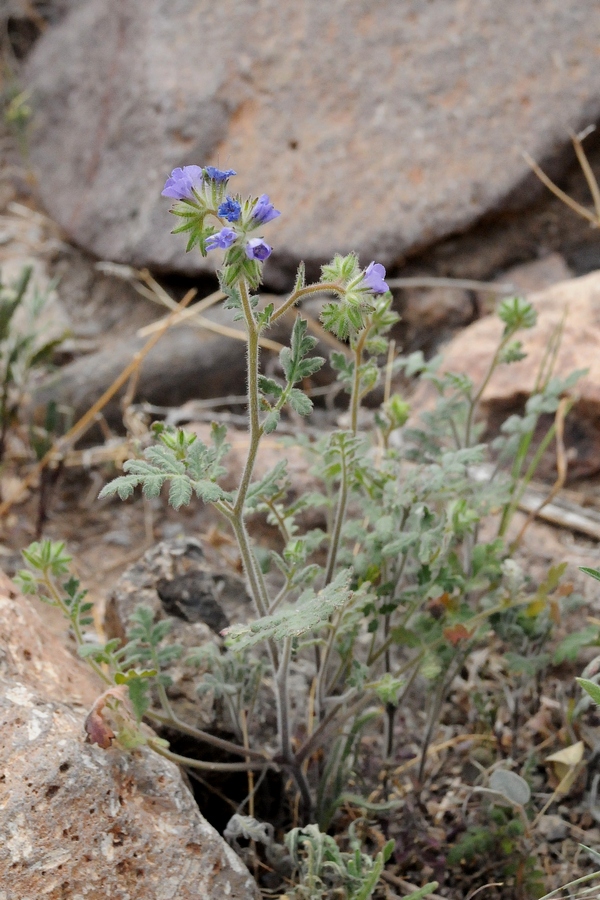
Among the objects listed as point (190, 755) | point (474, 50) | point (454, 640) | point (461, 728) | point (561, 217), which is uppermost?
point (474, 50)

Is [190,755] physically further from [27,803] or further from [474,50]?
[474,50]

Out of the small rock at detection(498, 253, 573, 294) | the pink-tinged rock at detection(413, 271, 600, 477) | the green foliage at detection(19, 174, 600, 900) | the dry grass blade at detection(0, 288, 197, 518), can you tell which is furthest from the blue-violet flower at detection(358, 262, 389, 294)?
the small rock at detection(498, 253, 573, 294)

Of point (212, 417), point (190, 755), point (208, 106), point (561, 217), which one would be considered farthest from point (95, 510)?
point (561, 217)

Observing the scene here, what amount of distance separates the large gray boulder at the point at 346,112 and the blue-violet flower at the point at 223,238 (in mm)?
2116

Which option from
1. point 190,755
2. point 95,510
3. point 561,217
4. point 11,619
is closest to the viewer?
point 11,619

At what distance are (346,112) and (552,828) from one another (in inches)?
104

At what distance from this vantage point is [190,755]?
1.94 metres

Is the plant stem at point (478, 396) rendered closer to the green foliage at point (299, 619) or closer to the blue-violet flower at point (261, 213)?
the green foliage at point (299, 619)

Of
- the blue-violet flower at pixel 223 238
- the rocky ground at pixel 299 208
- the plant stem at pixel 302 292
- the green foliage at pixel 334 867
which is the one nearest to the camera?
the blue-violet flower at pixel 223 238

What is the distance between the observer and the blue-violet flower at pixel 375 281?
134cm

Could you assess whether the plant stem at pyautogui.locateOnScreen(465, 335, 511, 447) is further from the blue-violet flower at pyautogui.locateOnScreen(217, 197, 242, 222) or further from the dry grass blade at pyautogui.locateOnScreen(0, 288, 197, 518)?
the dry grass blade at pyautogui.locateOnScreen(0, 288, 197, 518)

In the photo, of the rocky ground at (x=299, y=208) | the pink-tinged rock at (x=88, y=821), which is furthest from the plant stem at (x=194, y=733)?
the rocky ground at (x=299, y=208)

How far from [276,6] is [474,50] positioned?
825 millimetres

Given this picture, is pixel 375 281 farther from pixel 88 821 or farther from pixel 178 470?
pixel 88 821
